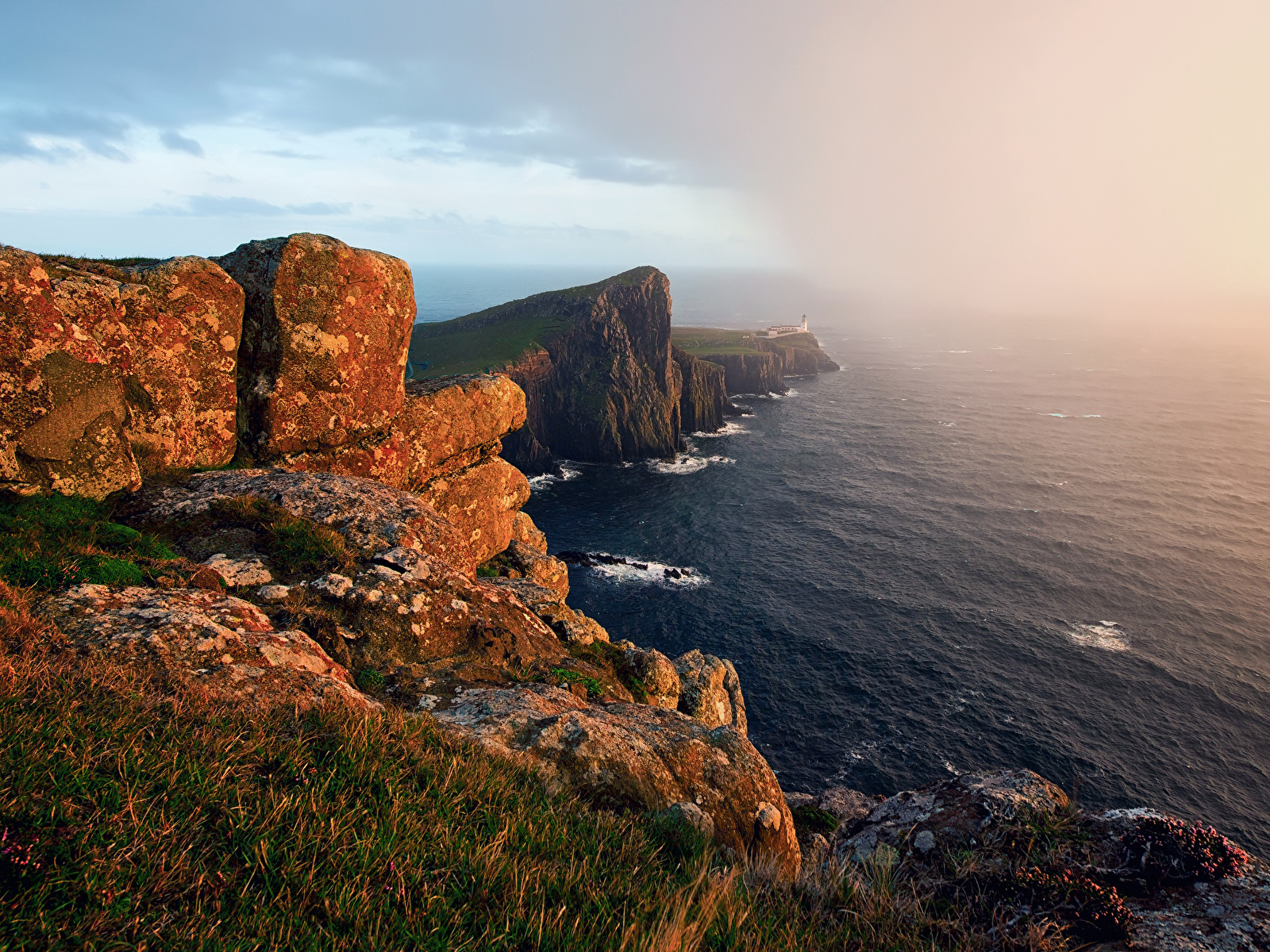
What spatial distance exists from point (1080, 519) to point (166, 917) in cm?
9051

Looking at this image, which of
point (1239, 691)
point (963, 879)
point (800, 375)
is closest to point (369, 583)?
point (963, 879)

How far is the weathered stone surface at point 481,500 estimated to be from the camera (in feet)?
68.1

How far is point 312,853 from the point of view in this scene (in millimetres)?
4227

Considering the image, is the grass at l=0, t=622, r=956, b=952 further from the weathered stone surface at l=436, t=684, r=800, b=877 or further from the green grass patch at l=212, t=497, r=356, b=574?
the green grass patch at l=212, t=497, r=356, b=574

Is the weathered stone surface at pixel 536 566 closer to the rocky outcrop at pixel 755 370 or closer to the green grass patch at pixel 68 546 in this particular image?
the green grass patch at pixel 68 546

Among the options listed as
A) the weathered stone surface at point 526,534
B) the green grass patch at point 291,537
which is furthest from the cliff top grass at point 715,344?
the green grass patch at point 291,537

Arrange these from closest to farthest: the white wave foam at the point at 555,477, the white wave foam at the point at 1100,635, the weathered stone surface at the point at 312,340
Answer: the weathered stone surface at the point at 312,340 < the white wave foam at the point at 1100,635 < the white wave foam at the point at 555,477

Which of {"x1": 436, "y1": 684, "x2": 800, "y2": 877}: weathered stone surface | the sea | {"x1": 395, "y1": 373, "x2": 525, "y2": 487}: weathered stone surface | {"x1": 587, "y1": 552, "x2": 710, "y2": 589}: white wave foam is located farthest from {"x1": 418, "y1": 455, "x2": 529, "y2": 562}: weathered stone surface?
{"x1": 587, "y1": 552, "x2": 710, "y2": 589}: white wave foam

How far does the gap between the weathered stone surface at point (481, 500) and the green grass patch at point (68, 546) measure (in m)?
9.55

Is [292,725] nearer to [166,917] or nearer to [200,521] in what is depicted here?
[166,917]

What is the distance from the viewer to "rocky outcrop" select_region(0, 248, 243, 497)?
35.8ft

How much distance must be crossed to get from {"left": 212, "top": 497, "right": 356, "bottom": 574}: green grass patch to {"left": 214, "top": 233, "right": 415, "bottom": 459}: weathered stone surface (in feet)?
15.2

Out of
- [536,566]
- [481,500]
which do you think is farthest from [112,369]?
[536,566]

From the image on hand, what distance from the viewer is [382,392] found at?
18812mm
